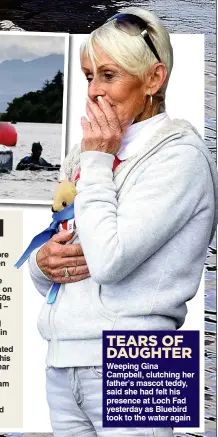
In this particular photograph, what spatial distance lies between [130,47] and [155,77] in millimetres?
72

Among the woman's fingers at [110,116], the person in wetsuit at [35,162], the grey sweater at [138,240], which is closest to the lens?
the grey sweater at [138,240]

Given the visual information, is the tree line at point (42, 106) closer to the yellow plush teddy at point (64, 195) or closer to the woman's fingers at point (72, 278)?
the yellow plush teddy at point (64, 195)

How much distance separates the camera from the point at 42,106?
2244 millimetres

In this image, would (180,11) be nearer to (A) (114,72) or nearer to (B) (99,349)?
(A) (114,72)

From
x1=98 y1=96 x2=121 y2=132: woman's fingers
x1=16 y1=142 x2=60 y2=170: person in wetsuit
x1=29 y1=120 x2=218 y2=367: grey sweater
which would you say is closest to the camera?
x1=29 y1=120 x2=218 y2=367: grey sweater

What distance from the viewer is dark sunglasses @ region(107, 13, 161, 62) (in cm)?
161

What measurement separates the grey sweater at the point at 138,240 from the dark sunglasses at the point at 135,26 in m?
0.14

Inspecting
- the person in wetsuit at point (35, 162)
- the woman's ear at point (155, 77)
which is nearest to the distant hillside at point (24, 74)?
the person in wetsuit at point (35, 162)

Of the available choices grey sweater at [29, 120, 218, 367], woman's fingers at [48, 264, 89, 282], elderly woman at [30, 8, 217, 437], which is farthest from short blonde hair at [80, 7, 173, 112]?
woman's fingers at [48, 264, 89, 282]

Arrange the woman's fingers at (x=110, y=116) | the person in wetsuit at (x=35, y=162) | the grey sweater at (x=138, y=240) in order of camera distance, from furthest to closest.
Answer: the person in wetsuit at (x=35, y=162) < the woman's fingers at (x=110, y=116) < the grey sweater at (x=138, y=240)

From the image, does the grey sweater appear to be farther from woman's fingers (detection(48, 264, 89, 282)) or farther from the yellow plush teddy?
the yellow plush teddy

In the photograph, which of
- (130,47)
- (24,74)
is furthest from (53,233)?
(24,74)

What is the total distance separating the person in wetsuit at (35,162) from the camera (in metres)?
2.24

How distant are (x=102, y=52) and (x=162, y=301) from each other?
1.39 ft
